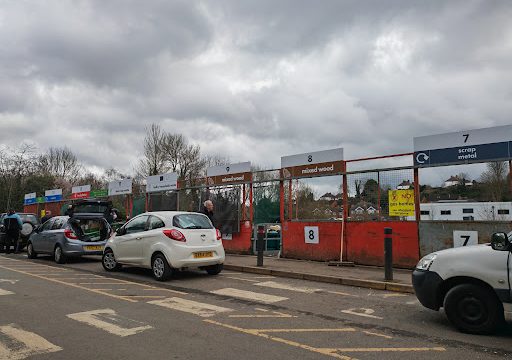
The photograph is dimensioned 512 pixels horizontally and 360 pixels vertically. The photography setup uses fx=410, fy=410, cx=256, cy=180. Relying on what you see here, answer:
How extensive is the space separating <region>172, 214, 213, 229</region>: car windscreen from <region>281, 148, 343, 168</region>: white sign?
14.0 ft

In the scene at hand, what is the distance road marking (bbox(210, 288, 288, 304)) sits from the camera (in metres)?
7.48

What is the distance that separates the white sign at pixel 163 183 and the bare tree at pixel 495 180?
1220cm

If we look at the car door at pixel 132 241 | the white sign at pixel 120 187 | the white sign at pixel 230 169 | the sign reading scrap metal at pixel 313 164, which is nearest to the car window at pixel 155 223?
the car door at pixel 132 241

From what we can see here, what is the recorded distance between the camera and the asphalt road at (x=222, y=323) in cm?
459

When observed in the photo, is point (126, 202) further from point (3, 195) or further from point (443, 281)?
point (3, 195)

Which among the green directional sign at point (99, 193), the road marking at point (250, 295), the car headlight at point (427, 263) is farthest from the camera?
the green directional sign at point (99, 193)

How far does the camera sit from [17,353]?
4.48 metres

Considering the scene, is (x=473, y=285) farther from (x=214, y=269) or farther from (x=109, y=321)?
(x=214, y=269)

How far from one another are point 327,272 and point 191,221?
3657 mm

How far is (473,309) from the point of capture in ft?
17.5

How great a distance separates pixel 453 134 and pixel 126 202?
57.4 ft

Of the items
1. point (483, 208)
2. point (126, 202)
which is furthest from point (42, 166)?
point (483, 208)

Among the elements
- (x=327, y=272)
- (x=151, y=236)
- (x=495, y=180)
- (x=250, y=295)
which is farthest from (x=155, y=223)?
(x=495, y=180)

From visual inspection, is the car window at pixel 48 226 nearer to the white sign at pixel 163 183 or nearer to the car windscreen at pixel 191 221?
the white sign at pixel 163 183
